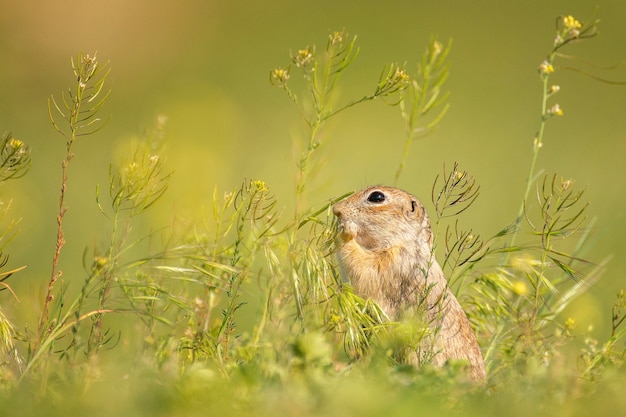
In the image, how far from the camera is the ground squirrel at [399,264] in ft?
15.7

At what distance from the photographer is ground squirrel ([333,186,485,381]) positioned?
189 inches

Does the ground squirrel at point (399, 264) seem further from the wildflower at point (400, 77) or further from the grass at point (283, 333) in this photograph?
the wildflower at point (400, 77)

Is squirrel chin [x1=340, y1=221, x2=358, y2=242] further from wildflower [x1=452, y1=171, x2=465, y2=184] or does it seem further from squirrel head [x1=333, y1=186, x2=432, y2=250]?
wildflower [x1=452, y1=171, x2=465, y2=184]

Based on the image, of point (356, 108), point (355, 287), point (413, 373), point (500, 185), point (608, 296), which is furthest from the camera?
point (356, 108)

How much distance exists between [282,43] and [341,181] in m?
6.95

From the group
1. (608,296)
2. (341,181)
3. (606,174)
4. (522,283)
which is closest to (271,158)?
(341,181)

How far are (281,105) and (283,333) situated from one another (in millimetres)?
10294

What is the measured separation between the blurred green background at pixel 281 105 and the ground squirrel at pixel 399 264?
0.35m

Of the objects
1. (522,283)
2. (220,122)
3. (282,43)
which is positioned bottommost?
(522,283)

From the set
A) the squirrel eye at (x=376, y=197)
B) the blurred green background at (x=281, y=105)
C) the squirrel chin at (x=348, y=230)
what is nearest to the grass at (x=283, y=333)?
the squirrel chin at (x=348, y=230)

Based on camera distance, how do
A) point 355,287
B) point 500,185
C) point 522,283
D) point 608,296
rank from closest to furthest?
point 522,283
point 355,287
point 608,296
point 500,185

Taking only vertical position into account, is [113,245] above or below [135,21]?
below

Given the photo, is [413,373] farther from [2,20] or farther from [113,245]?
[2,20]

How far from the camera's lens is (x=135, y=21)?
55.9 feet
